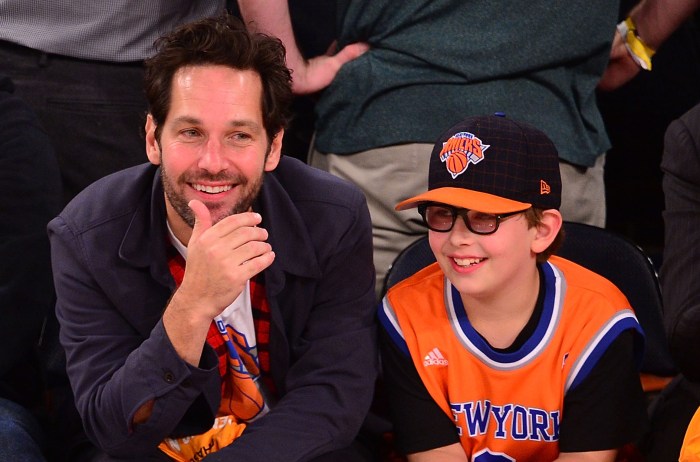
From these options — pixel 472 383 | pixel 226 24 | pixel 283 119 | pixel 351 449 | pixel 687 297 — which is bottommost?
pixel 351 449

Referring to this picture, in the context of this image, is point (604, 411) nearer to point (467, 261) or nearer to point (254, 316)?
point (467, 261)

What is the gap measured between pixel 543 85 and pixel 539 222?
71 cm

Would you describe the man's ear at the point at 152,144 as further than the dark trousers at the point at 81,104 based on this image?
No

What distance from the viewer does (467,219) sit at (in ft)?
8.20

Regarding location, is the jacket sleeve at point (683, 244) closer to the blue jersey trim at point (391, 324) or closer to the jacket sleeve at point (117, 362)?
the blue jersey trim at point (391, 324)

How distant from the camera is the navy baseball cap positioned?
2.50 metres

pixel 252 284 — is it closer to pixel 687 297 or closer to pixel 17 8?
pixel 687 297

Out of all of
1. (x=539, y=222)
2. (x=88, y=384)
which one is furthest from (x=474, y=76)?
(x=88, y=384)

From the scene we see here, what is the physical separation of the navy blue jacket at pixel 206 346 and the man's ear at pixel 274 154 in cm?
7

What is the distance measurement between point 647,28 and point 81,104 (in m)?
1.66

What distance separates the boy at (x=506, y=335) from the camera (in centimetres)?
251

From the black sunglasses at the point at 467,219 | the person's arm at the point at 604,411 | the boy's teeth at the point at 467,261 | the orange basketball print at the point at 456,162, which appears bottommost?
the person's arm at the point at 604,411

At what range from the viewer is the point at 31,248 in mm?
2908

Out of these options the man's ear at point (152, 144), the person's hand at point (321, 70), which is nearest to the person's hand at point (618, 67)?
the person's hand at point (321, 70)
